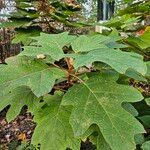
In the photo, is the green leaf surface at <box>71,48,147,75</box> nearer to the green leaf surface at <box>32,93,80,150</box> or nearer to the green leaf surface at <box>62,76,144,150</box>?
the green leaf surface at <box>62,76,144,150</box>

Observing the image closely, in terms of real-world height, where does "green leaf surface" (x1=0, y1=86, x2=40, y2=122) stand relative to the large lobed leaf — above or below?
below

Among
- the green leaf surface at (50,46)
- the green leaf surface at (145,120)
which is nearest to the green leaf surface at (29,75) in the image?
the green leaf surface at (50,46)

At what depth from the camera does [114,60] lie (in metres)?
1.07

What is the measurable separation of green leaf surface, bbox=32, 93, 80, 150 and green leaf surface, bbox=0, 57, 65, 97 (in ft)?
0.38

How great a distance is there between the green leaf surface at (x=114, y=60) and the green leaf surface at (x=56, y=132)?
0.60ft

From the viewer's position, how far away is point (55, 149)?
45.0 inches

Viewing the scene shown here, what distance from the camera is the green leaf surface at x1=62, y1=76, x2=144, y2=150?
1046 mm

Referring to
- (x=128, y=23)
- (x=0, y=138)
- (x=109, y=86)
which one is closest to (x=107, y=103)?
(x=109, y=86)

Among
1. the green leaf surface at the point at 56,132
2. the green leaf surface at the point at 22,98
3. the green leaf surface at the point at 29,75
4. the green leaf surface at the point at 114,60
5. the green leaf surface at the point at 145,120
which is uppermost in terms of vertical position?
the green leaf surface at the point at 114,60

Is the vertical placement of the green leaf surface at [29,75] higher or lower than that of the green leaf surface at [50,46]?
lower

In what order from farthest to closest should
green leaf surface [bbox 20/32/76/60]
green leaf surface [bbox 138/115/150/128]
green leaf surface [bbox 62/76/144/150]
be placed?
1. green leaf surface [bbox 138/115/150/128]
2. green leaf surface [bbox 20/32/76/60]
3. green leaf surface [bbox 62/76/144/150]

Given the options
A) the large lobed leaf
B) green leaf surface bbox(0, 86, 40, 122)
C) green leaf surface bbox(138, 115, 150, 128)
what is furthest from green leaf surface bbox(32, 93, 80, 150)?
green leaf surface bbox(138, 115, 150, 128)

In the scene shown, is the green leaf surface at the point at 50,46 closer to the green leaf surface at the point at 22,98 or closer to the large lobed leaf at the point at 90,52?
the large lobed leaf at the point at 90,52

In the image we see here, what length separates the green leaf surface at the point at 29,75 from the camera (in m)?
1.07
